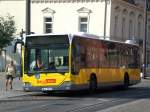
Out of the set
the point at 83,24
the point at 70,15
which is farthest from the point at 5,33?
the point at 83,24

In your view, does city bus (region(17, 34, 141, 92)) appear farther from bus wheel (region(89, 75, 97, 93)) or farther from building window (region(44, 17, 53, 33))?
building window (region(44, 17, 53, 33))

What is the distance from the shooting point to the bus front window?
86.8 feet

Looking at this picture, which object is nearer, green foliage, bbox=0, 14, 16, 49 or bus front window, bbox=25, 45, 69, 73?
bus front window, bbox=25, 45, 69, 73

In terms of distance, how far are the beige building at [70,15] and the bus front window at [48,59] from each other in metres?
38.1

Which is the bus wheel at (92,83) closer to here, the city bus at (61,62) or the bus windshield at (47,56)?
the city bus at (61,62)

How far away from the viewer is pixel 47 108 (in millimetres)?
20578

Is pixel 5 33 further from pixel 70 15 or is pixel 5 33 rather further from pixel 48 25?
pixel 48 25

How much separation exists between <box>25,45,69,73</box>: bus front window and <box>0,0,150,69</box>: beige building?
1501 inches

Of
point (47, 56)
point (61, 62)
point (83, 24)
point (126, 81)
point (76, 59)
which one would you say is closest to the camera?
point (61, 62)

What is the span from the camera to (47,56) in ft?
88.4

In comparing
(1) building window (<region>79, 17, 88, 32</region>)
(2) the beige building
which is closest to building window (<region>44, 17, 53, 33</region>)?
(2) the beige building

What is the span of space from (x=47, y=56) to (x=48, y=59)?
0.19 m

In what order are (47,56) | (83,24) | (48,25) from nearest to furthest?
(47,56), (83,24), (48,25)

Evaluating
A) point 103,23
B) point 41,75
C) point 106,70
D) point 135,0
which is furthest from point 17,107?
point 135,0
